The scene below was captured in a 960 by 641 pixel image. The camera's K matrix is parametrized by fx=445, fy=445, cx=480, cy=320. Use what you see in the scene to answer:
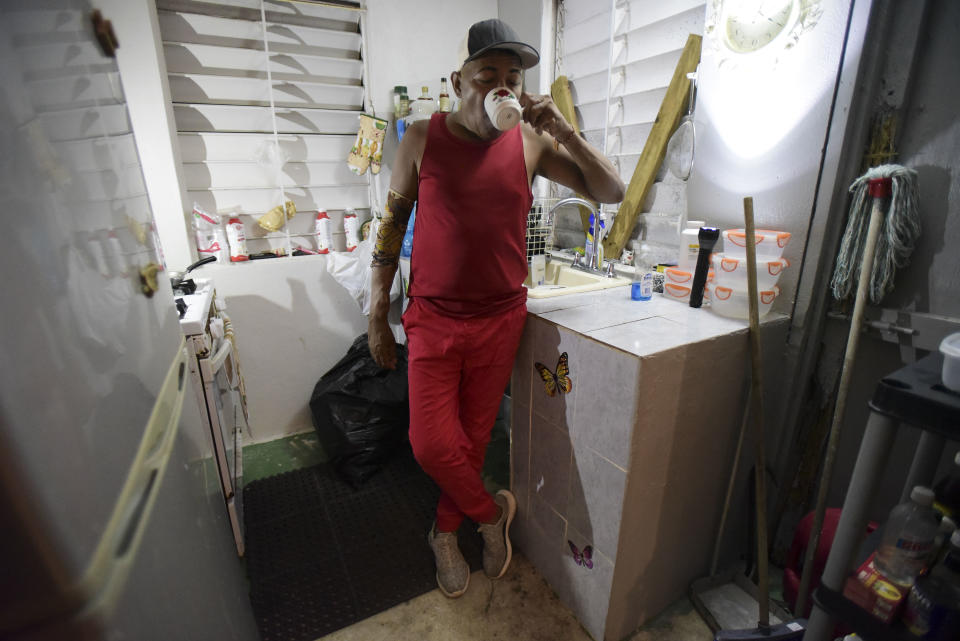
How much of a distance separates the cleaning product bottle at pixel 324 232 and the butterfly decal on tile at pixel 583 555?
1.81 meters

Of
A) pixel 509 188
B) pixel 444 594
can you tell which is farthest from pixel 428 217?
pixel 444 594

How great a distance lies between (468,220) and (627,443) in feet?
2.42

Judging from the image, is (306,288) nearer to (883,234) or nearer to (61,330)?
(61,330)

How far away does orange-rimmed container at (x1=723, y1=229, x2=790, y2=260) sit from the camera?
4.35 ft

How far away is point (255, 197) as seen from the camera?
7.39ft

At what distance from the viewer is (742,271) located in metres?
1.34

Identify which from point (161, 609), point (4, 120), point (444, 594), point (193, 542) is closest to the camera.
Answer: point (4, 120)

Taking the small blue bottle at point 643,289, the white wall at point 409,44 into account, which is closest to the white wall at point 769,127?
the small blue bottle at point 643,289

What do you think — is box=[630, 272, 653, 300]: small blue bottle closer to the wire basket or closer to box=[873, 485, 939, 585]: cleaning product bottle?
the wire basket

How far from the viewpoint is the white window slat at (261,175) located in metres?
2.14

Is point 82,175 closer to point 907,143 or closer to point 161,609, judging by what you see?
point 161,609

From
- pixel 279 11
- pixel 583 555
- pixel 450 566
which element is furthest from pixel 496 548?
pixel 279 11

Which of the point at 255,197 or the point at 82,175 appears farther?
the point at 255,197

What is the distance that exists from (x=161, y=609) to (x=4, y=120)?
0.47 m
